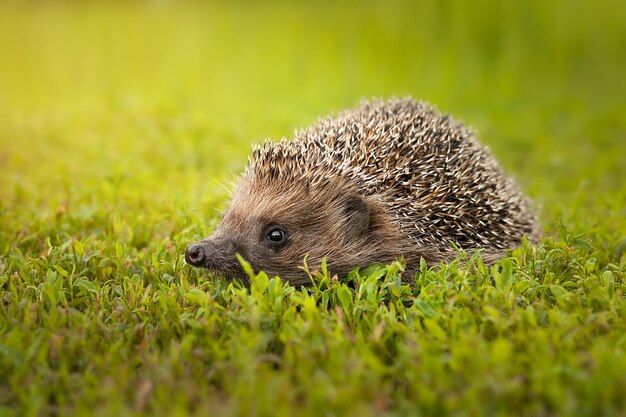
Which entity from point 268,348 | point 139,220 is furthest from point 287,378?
point 139,220

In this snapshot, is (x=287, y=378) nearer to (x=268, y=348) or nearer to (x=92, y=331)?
(x=268, y=348)

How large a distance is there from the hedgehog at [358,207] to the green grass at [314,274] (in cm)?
26

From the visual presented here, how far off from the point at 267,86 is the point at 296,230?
989 cm

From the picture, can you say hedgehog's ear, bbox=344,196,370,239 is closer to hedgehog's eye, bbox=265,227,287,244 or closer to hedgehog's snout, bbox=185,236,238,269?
hedgehog's eye, bbox=265,227,287,244

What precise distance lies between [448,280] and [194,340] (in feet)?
5.69

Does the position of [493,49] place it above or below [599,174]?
above

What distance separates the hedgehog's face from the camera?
4.69 m

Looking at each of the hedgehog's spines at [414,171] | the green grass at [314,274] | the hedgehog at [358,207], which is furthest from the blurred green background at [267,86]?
the hedgehog at [358,207]

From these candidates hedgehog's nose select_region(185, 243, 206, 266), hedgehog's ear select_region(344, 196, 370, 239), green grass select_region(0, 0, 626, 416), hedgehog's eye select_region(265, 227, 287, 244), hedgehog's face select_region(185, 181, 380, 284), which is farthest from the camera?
hedgehog's ear select_region(344, 196, 370, 239)

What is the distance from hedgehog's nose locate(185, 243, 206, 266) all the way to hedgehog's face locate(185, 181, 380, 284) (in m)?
0.14

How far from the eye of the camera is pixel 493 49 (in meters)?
13.7

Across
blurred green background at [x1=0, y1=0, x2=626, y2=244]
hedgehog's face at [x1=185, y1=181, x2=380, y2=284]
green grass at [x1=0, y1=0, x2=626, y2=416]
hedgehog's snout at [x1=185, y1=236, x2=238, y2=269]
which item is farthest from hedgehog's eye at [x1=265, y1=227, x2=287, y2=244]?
blurred green background at [x1=0, y1=0, x2=626, y2=244]

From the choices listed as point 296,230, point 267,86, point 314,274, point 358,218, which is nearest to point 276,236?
point 296,230

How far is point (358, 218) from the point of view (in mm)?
4922
